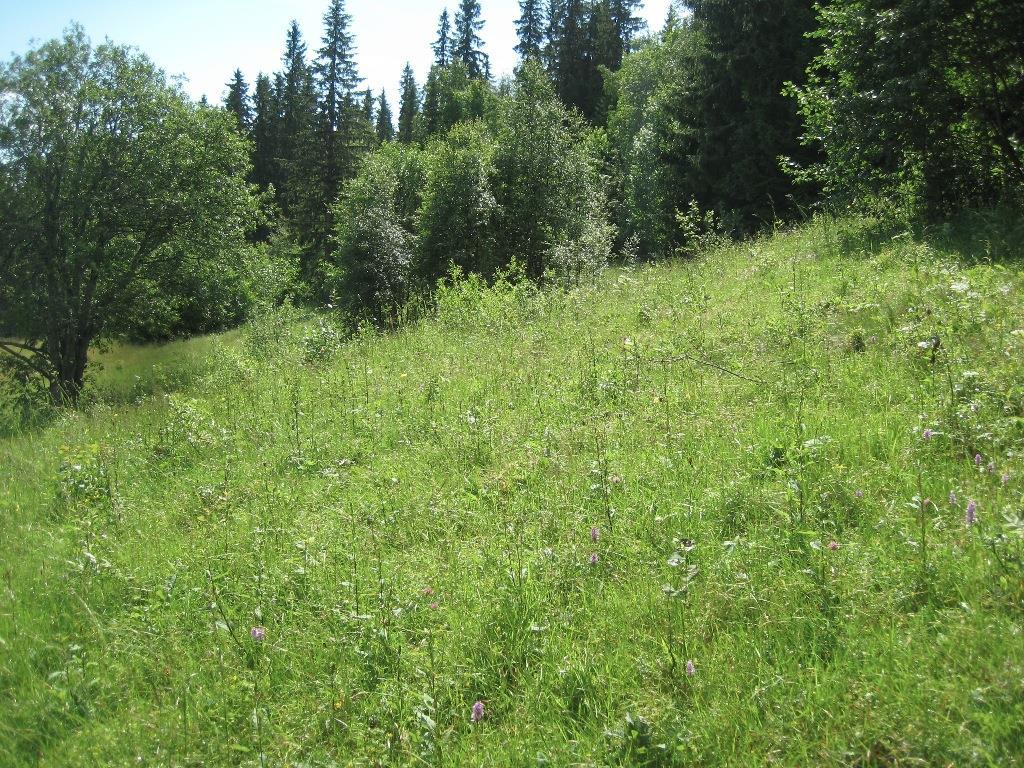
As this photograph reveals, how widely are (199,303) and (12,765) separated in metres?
20.6

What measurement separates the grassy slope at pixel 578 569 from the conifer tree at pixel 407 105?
65.0 m

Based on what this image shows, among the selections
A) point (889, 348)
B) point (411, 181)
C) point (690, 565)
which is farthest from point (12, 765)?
point (411, 181)

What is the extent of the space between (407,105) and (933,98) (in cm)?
6781

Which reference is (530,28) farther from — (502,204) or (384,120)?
(502,204)

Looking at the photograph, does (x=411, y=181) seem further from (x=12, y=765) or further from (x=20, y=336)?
(x=12, y=765)

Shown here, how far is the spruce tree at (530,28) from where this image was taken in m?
56.2

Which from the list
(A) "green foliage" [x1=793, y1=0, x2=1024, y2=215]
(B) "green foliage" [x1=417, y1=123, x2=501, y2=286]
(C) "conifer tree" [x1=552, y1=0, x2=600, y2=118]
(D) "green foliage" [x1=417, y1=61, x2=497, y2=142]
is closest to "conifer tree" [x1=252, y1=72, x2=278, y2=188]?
(D) "green foliage" [x1=417, y1=61, x2=497, y2=142]

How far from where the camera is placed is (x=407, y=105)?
69000 mm

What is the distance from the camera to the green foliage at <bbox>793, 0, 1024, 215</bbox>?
8.18 meters

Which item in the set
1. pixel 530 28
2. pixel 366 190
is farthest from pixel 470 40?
pixel 366 190

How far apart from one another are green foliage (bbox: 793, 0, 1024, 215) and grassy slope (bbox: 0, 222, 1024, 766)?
121 inches

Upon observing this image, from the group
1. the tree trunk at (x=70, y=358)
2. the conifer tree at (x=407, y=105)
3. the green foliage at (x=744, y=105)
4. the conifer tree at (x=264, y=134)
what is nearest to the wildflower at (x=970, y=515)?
the green foliage at (x=744, y=105)

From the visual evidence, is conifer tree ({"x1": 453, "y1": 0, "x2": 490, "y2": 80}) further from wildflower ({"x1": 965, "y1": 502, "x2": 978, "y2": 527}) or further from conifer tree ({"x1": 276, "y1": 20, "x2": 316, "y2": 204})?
wildflower ({"x1": 965, "y1": 502, "x2": 978, "y2": 527})

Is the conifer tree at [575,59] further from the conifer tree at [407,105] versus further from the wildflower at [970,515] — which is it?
the wildflower at [970,515]
